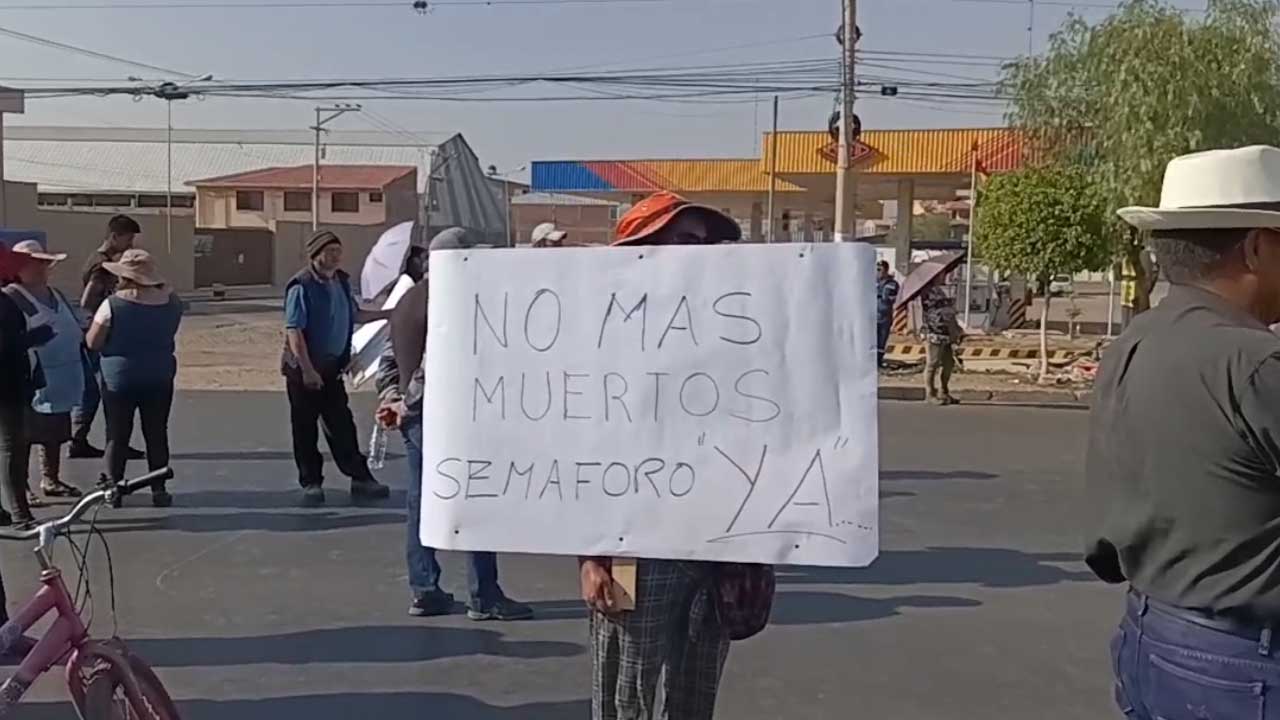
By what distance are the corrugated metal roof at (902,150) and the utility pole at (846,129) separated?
7.09 metres

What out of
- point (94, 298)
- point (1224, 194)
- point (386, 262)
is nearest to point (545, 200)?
point (386, 262)

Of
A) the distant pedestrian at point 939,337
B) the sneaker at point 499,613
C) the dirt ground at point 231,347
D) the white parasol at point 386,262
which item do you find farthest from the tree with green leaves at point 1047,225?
the sneaker at point 499,613

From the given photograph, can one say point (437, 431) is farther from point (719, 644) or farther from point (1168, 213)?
point (1168, 213)

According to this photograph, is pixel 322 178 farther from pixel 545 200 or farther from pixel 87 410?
pixel 87 410

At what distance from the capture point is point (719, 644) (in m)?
3.48

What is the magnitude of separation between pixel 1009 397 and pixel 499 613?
11.9 metres

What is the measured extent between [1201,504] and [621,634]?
1.40 metres

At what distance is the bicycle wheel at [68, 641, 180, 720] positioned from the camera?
3.99 meters

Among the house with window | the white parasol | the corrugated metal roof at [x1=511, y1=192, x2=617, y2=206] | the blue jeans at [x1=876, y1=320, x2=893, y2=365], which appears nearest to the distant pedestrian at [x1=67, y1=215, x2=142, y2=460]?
the white parasol

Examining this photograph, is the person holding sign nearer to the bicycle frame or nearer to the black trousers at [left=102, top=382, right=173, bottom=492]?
the bicycle frame

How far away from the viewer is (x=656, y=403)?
3207 mm

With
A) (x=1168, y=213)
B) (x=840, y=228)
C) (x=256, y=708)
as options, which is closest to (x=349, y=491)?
(x=256, y=708)

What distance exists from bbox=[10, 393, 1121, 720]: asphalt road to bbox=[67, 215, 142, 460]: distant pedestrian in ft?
3.73

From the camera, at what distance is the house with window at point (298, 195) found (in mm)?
65875
